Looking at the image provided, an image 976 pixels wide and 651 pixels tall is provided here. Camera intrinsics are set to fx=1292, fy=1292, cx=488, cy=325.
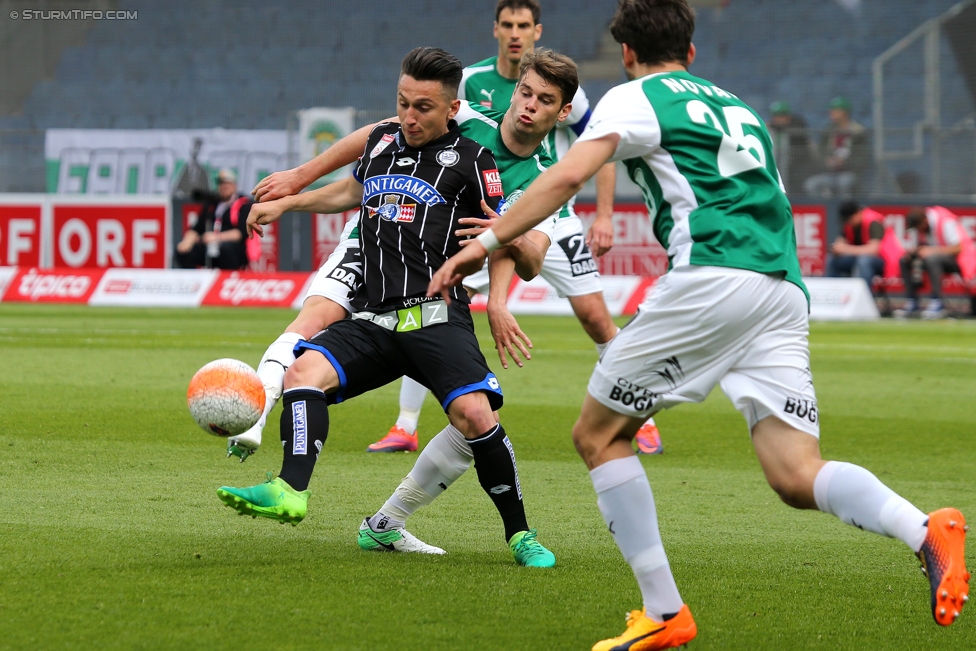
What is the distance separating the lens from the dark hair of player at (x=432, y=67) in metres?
4.66

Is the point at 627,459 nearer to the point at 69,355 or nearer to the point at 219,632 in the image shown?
the point at 219,632

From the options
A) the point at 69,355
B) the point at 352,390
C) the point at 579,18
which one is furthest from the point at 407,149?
the point at 579,18

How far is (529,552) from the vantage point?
454 centimetres

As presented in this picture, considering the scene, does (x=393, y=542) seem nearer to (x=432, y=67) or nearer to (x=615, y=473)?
(x=615, y=473)

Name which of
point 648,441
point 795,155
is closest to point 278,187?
point 648,441

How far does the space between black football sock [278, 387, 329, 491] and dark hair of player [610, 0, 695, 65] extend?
5.34 feet

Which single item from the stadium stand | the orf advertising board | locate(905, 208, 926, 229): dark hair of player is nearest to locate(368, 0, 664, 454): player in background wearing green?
locate(905, 208, 926, 229): dark hair of player

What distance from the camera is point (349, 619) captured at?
3.70m

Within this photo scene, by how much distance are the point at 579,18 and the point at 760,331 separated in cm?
2516

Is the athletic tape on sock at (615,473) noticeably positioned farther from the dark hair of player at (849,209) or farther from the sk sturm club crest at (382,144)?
the dark hair of player at (849,209)

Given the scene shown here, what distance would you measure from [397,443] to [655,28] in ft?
12.7

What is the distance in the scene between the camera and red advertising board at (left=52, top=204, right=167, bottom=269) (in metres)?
22.5

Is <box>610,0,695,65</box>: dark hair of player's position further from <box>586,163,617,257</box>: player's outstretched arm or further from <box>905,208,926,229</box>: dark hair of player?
<box>905,208,926,229</box>: dark hair of player

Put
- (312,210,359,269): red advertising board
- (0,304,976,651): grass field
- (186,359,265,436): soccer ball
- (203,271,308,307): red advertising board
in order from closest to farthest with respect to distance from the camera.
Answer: (0,304,976,651): grass field → (186,359,265,436): soccer ball → (203,271,308,307): red advertising board → (312,210,359,269): red advertising board
